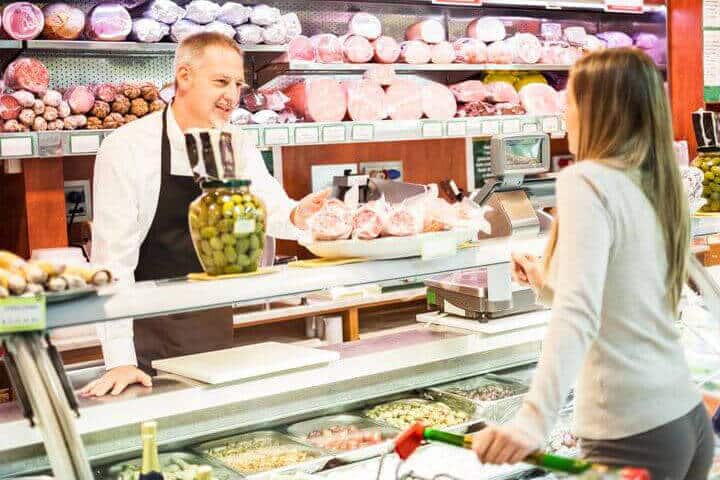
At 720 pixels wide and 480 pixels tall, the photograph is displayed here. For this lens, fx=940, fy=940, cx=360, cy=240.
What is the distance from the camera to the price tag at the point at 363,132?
538 cm

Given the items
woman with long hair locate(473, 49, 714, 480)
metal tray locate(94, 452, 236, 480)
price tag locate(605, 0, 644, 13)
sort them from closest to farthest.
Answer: woman with long hair locate(473, 49, 714, 480) < metal tray locate(94, 452, 236, 480) < price tag locate(605, 0, 644, 13)

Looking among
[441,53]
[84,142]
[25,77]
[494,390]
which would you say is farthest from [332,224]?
[441,53]

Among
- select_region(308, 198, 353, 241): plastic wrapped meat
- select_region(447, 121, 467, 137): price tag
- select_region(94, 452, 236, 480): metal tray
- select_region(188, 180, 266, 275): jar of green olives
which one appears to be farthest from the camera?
select_region(447, 121, 467, 137): price tag

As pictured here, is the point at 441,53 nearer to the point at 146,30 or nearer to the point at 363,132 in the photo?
the point at 363,132

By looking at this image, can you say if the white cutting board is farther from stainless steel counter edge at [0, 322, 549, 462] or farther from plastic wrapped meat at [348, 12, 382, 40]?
plastic wrapped meat at [348, 12, 382, 40]

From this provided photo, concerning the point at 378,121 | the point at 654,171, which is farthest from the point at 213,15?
the point at 654,171

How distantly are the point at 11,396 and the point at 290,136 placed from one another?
6.46 ft

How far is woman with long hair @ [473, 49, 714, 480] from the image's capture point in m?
1.89

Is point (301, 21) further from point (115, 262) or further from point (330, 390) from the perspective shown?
point (330, 390)

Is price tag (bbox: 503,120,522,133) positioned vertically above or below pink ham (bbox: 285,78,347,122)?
below

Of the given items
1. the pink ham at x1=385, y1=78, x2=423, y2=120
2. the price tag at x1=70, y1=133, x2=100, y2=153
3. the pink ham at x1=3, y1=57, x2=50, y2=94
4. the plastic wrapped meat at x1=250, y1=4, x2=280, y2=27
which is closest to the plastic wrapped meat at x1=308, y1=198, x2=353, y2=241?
the price tag at x1=70, y1=133, x2=100, y2=153

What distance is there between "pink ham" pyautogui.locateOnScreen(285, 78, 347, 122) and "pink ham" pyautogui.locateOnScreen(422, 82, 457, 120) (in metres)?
0.62

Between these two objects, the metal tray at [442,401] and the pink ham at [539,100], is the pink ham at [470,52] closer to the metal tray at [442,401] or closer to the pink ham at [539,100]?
the pink ham at [539,100]

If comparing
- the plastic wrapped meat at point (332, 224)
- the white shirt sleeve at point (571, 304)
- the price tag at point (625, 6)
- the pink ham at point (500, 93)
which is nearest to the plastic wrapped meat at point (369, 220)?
the plastic wrapped meat at point (332, 224)
